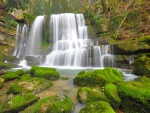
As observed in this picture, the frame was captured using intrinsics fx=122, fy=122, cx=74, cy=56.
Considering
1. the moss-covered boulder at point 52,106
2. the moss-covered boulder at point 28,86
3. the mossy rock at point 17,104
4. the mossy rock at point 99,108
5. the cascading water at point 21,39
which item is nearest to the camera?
the mossy rock at point 99,108

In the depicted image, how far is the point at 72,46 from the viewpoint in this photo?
14.5 metres

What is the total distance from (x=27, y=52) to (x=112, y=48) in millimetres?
10951

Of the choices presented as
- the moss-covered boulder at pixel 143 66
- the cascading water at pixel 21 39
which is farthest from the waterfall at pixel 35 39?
the moss-covered boulder at pixel 143 66

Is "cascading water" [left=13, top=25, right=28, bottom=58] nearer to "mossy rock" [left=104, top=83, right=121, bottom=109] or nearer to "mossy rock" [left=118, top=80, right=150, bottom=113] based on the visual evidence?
"mossy rock" [left=104, top=83, right=121, bottom=109]

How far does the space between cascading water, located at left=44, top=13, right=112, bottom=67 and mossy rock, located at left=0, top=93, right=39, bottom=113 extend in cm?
792

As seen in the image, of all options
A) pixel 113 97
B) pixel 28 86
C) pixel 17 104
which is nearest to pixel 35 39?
pixel 28 86

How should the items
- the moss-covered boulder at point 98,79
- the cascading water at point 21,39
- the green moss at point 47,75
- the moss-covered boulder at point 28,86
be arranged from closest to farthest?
the moss-covered boulder at point 28,86 < the moss-covered boulder at point 98,79 < the green moss at point 47,75 < the cascading water at point 21,39

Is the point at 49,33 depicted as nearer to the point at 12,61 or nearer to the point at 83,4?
the point at 12,61

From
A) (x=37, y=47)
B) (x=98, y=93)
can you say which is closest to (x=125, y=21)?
(x=37, y=47)

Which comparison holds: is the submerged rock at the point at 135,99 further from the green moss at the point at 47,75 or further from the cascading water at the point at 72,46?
the cascading water at the point at 72,46

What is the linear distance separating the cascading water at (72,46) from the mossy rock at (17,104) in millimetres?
7923

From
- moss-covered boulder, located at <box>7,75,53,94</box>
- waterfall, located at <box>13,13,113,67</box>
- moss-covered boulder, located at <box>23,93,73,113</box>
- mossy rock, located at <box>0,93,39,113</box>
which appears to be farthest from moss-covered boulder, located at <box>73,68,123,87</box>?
waterfall, located at <box>13,13,113,67</box>

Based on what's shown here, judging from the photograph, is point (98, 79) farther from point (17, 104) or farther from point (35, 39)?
point (35, 39)

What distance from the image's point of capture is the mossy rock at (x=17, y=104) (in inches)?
114
